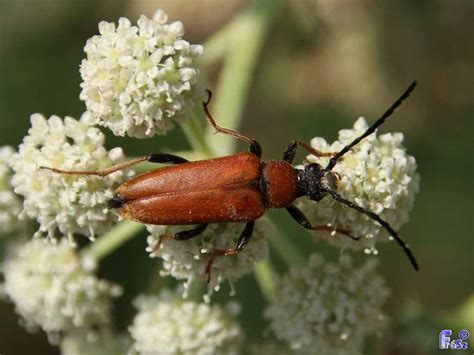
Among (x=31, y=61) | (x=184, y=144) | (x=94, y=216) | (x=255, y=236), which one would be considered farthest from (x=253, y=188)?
(x=31, y=61)

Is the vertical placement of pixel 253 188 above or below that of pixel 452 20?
below

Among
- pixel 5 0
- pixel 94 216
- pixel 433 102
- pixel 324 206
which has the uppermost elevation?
pixel 5 0

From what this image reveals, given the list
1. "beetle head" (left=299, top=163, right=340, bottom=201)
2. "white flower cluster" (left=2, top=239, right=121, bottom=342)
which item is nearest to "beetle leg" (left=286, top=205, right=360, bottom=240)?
"beetle head" (left=299, top=163, right=340, bottom=201)

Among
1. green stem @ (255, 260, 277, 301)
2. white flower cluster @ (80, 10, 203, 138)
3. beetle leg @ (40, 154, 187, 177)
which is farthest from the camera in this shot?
green stem @ (255, 260, 277, 301)

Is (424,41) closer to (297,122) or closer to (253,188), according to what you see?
(297,122)

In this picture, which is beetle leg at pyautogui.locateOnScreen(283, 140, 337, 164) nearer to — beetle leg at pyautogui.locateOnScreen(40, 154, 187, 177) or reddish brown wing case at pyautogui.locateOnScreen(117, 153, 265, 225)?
reddish brown wing case at pyautogui.locateOnScreen(117, 153, 265, 225)

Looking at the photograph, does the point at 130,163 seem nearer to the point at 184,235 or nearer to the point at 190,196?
the point at 190,196

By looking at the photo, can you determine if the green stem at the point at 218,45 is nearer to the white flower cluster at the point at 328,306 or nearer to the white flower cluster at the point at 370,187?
the white flower cluster at the point at 370,187
